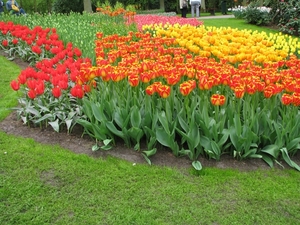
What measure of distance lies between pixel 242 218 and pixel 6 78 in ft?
18.8

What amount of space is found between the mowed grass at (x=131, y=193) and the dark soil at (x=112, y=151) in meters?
0.11

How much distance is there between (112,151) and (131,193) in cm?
78

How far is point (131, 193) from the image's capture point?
353 centimetres

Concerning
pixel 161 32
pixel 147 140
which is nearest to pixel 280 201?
pixel 147 140

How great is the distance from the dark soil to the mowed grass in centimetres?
11

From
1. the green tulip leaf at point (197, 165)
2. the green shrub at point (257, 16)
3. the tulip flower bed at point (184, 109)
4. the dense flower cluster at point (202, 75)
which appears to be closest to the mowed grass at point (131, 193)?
the green tulip leaf at point (197, 165)

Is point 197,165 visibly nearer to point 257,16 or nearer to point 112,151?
point 112,151

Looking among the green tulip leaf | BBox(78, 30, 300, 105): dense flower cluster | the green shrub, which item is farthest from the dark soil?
the green shrub

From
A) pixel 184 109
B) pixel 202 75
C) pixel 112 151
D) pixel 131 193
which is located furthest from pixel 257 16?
pixel 131 193

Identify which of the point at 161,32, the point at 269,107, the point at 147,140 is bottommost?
the point at 147,140

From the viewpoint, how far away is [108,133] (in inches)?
164

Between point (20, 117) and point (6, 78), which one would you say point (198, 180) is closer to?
point (20, 117)

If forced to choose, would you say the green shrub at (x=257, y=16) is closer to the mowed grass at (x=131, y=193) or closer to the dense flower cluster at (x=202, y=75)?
→ the dense flower cluster at (x=202, y=75)

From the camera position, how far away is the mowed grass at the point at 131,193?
10.5 feet
